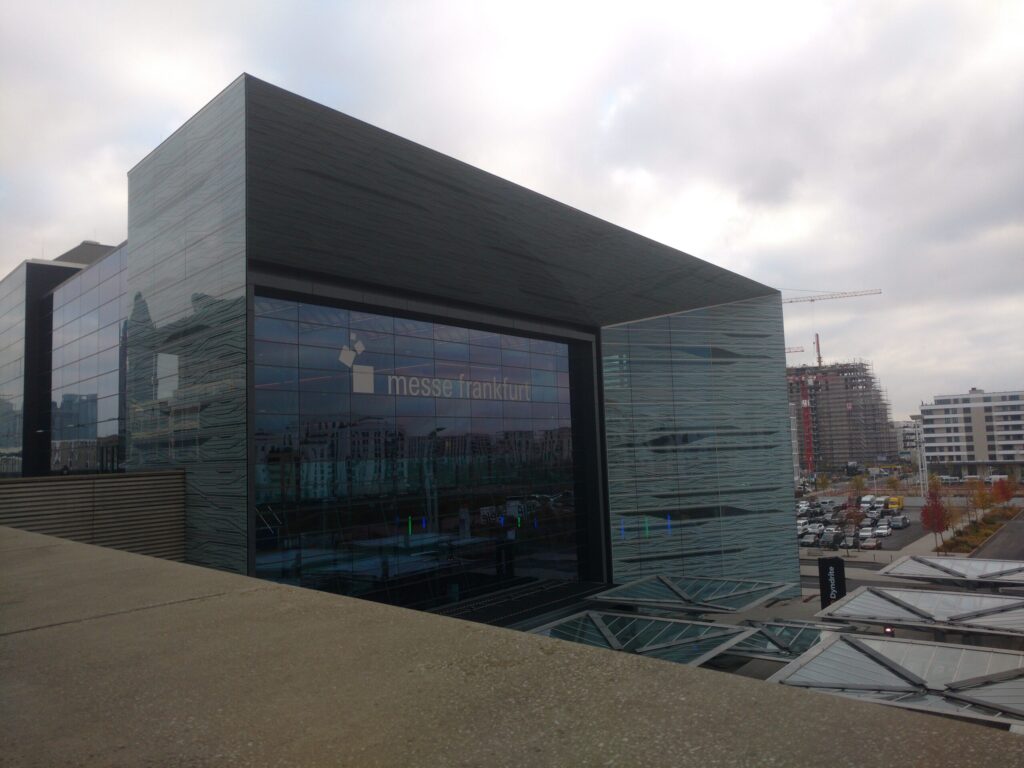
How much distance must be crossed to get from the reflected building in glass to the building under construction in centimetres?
12652

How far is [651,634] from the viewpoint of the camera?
62.5 ft

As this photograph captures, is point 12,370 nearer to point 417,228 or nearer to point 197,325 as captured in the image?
point 197,325

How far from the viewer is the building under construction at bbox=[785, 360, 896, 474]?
152 metres

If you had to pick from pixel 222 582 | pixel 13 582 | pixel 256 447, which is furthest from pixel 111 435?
pixel 222 582

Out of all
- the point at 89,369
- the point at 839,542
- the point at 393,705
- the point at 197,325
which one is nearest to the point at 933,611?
the point at 393,705

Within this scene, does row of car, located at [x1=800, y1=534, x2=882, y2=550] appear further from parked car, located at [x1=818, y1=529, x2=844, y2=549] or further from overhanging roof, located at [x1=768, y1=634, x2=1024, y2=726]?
overhanging roof, located at [x1=768, y1=634, x2=1024, y2=726]

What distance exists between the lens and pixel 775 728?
2029 mm

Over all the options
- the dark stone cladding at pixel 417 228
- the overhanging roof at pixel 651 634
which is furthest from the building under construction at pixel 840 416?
the overhanging roof at pixel 651 634

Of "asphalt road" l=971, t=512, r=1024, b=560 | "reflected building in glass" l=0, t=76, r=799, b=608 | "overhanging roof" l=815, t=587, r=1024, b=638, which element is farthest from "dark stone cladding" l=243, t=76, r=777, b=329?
"asphalt road" l=971, t=512, r=1024, b=560

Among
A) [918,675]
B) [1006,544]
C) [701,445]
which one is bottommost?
[1006,544]

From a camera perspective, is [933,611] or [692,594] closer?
[933,611]

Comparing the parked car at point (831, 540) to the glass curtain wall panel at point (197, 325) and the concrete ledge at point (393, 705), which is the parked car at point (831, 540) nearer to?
the glass curtain wall panel at point (197, 325)

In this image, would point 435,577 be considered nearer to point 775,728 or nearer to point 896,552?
point 775,728

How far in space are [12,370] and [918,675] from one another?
33.8 metres
